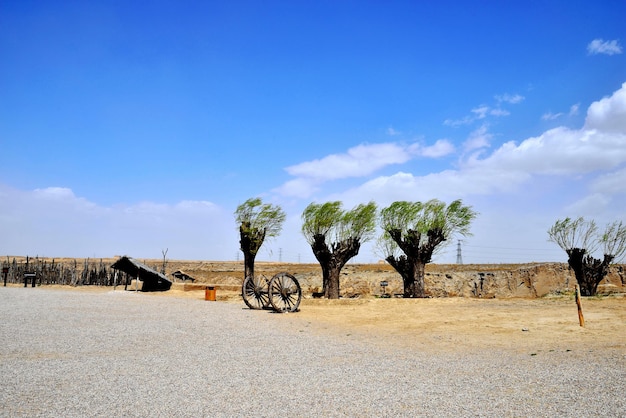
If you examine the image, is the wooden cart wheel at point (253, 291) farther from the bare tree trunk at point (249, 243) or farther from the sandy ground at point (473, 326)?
the bare tree trunk at point (249, 243)

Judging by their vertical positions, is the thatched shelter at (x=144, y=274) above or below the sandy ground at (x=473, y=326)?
above

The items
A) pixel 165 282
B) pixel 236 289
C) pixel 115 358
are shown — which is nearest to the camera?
pixel 115 358

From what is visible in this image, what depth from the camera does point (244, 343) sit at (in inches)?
416

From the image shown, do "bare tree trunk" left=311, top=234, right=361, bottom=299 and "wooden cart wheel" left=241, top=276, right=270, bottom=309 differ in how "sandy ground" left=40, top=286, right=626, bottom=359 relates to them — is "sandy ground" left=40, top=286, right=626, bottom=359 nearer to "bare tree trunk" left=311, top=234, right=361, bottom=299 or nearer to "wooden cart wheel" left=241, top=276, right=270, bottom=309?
"wooden cart wheel" left=241, top=276, right=270, bottom=309

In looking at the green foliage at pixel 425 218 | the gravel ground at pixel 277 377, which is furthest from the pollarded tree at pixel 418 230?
the gravel ground at pixel 277 377

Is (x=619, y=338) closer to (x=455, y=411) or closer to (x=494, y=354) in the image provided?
(x=494, y=354)

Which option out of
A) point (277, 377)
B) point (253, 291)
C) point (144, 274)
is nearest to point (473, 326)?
point (277, 377)

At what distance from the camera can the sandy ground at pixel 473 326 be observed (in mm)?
10781

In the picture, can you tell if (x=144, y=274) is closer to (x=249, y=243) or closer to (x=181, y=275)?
(x=249, y=243)

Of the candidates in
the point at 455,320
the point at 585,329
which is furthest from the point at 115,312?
the point at 585,329

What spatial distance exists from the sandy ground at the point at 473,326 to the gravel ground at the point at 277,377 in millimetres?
1020

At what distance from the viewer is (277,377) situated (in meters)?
7.21

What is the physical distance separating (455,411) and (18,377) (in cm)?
644

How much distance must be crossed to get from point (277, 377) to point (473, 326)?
9205mm
